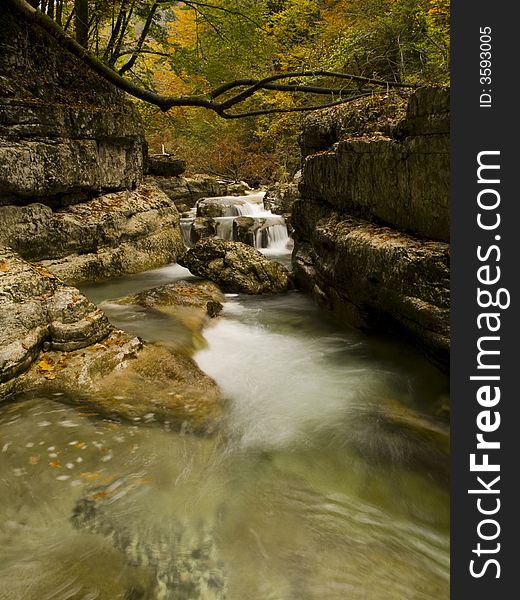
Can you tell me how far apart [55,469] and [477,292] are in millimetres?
3184

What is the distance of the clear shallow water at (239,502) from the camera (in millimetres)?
2172

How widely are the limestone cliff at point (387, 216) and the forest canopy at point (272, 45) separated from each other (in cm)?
118

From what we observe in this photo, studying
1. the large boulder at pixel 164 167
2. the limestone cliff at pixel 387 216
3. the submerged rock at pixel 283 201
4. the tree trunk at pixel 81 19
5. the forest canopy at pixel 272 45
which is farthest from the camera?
the large boulder at pixel 164 167

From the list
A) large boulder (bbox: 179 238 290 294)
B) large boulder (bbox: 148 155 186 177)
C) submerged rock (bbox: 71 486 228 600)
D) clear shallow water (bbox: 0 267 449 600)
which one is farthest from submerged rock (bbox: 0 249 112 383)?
large boulder (bbox: 148 155 186 177)

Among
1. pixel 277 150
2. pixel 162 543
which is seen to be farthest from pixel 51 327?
pixel 277 150

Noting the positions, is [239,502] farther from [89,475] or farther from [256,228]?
[256,228]

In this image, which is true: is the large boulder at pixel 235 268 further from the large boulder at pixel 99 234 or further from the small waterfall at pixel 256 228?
the small waterfall at pixel 256 228

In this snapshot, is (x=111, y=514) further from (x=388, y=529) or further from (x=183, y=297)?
(x=183, y=297)

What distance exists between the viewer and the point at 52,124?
7371mm

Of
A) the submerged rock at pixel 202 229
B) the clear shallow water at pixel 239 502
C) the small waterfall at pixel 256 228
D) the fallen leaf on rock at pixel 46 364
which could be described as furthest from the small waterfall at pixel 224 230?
the fallen leaf on rock at pixel 46 364

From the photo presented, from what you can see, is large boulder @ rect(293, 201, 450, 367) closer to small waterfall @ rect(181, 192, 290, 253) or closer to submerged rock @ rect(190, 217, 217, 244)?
small waterfall @ rect(181, 192, 290, 253)

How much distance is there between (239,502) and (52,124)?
25.8 feet

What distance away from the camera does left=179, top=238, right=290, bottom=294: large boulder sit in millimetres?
8438

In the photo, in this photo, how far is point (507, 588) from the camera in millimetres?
1794
